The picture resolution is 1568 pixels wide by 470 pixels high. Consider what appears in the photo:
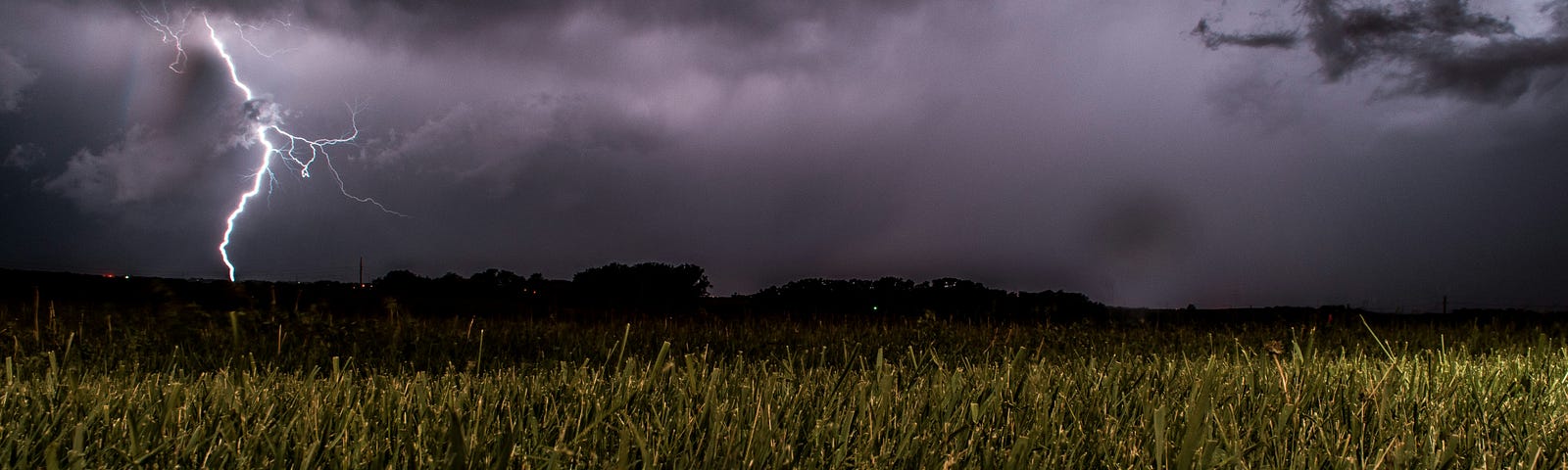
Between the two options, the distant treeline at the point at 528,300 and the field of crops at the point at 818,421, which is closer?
the field of crops at the point at 818,421

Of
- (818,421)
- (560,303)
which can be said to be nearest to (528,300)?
(560,303)

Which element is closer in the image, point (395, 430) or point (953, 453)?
point (953, 453)

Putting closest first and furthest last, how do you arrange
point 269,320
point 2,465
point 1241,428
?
point 2,465 < point 1241,428 < point 269,320

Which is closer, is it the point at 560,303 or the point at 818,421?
the point at 818,421

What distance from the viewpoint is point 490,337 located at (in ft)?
21.6

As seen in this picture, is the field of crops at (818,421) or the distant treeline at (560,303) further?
the distant treeline at (560,303)

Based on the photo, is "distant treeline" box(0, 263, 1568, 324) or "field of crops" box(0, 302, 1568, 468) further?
"distant treeline" box(0, 263, 1568, 324)

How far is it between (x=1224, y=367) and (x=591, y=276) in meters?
20.0

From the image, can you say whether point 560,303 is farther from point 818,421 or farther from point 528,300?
point 818,421

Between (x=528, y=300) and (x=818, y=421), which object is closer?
(x=818, y=421)

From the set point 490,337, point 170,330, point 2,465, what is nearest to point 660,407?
point 2,465

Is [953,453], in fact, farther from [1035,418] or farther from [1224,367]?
[1224,367]

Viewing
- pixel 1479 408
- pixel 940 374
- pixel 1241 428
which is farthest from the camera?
pixel 940 374

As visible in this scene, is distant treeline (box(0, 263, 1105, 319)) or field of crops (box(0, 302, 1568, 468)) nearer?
field of crops (box(0, 302, 1568, 468))
